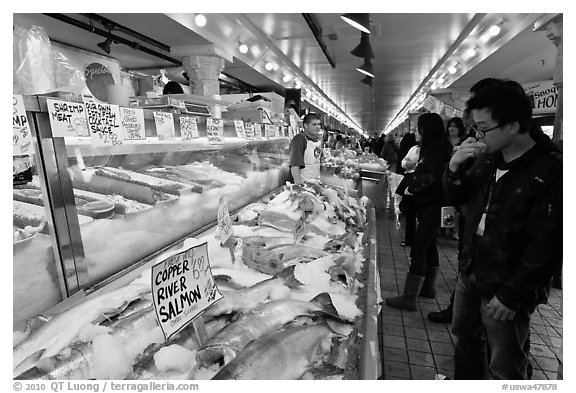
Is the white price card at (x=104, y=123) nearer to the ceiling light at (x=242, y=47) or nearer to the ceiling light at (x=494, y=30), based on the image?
the ceiling light at (x=242, y=47)

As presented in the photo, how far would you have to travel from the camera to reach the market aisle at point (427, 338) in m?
3.28

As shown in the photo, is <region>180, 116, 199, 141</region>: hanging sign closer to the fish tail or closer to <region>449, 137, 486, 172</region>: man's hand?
the fish tail

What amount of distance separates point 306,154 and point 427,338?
291 cm

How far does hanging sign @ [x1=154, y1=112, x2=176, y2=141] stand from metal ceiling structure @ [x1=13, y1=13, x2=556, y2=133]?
0.84 meters

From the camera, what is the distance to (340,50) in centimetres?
893

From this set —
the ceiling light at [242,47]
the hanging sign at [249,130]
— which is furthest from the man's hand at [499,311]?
the ceiling light at [242,47]

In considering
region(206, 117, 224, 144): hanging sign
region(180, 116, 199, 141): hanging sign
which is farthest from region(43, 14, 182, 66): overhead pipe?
region(180, 116, 199, 141): hanging sign

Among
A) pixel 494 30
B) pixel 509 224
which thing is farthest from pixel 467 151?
pixel 494 30

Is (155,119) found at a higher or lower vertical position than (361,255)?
higher

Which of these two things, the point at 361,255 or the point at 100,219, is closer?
the point at 100,219
